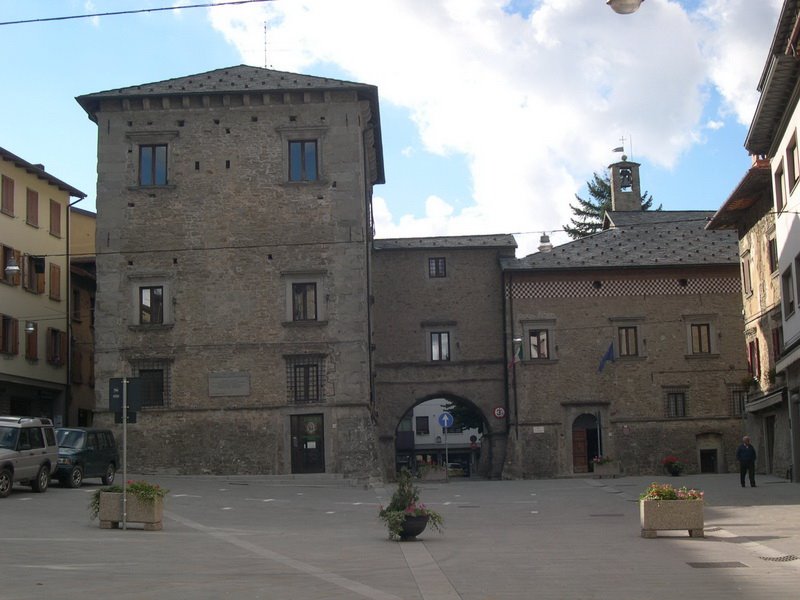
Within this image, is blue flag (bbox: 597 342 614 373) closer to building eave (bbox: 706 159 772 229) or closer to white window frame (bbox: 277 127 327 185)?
building eave (bbox: 706 159 772 229)

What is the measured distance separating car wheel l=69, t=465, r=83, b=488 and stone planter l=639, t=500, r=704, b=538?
18437 millimetres

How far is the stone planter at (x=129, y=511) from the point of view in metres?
19.5

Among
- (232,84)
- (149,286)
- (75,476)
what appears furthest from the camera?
(232,84)

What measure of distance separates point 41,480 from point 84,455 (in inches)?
138

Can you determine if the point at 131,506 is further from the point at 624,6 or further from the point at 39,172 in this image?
the point at 39,172

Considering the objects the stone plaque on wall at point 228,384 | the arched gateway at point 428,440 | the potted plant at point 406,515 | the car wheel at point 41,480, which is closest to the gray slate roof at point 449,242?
the stone plaque on wall at point 228,384

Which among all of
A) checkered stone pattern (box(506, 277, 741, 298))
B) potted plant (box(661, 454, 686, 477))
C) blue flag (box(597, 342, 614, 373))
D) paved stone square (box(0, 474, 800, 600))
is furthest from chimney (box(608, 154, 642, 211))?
paved stone square (box(0, 474, 800, 600))

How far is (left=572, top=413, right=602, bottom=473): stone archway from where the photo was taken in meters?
48.8

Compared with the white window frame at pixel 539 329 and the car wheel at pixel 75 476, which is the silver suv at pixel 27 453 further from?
the white window frame at pixel 539 329

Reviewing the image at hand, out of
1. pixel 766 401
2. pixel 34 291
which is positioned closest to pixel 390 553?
pixel 766 401

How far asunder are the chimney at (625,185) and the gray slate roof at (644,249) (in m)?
8.92

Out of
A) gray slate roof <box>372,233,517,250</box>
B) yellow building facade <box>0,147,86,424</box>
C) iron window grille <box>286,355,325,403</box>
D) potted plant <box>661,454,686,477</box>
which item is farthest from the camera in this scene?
gray slate roof <box>372,233,517,250</box>

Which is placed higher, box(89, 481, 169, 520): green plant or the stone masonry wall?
the stone masonry wall

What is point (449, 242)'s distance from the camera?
5091cm
